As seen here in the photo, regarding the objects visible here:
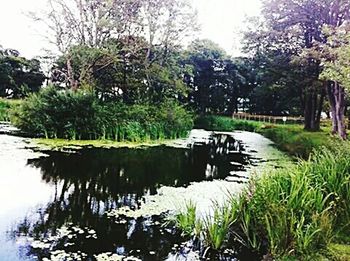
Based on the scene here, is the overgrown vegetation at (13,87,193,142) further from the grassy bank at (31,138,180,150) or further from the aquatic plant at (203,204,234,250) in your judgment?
the aquatic plant at (203,204,234,250)

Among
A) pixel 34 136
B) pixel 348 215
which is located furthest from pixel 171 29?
pixel 348 215

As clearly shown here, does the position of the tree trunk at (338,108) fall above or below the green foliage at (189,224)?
above

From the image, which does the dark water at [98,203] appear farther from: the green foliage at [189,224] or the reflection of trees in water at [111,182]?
the green foliage at [189,224]

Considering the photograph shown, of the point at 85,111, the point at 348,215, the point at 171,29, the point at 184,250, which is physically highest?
the point at 171,29

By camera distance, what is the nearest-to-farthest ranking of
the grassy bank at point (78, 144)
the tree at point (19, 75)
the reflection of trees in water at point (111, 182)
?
the reflection of trees in water at point (111, 182) < the grassy bank at point (78, 144) < the tree at point (19, 75)

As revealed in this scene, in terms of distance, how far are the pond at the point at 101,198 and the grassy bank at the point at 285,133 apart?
3.00 m

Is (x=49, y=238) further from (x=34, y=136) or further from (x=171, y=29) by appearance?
(x=171, y=29)

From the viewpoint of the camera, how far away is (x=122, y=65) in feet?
75.5

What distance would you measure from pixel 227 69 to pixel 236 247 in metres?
40.1

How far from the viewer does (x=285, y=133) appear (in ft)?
76.7

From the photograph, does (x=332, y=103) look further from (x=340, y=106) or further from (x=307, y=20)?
(x=307, y=20)

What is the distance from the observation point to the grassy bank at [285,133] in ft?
55.7

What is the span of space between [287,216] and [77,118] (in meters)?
13.1

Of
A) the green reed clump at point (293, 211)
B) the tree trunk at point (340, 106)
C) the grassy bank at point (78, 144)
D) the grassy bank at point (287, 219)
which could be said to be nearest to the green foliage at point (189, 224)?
the grassy bank at point (287, 219)
